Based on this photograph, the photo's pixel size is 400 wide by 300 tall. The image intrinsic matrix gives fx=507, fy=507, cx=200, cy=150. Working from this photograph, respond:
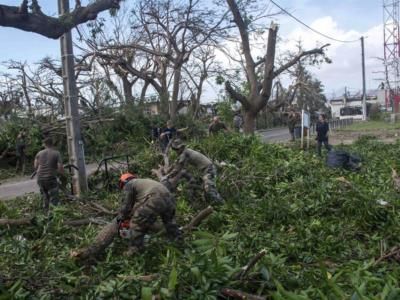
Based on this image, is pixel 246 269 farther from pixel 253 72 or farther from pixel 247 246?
pixel 253 72

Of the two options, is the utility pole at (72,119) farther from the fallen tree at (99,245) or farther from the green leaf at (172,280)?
the green leaf at (172,280)

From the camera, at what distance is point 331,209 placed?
29.0 feet

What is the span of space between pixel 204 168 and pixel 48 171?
9.91 ft

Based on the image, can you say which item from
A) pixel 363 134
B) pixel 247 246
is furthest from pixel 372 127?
pixel 247 246

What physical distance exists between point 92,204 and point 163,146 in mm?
4498

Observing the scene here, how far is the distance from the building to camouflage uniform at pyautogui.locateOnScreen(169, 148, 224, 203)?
4552 cm

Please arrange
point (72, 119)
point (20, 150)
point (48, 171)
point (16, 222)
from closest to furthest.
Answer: point (16, 222) < point (48, 171) < point (72, 119) < point (20, 150)

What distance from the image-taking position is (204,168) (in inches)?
396

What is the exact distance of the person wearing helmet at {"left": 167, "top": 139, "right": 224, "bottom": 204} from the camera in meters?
9.73

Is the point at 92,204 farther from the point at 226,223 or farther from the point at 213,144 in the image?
the point at 213,144

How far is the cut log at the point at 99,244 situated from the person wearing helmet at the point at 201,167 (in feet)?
10.4

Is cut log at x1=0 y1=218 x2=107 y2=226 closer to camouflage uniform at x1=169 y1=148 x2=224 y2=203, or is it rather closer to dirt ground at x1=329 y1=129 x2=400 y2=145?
camouflage uniform at x1=169 y1=148 x2=224 y2=203

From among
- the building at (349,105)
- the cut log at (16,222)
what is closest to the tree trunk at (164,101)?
the cut log at (16,222)

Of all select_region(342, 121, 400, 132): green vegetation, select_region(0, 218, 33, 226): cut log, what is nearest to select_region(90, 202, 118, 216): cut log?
select_region(0, 218, 33, 226): cut log
